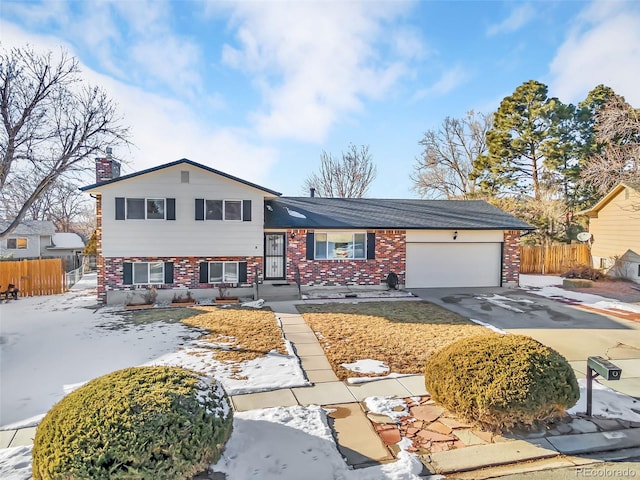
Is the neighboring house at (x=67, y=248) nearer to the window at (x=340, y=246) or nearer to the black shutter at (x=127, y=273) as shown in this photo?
the black shutter at (x=127, y=273)

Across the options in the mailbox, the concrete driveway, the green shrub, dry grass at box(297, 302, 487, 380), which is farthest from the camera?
dry grass at box(297, 302, 487, 380)

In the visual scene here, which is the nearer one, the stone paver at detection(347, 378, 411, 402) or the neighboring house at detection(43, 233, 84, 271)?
the stone paver at detection(347, 378, 411, 402)

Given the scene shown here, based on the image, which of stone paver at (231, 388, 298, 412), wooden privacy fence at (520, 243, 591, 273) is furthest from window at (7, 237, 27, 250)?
wooden privacy fence at (520, 243, 591, 273)

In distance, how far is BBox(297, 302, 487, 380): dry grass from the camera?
25.1ft

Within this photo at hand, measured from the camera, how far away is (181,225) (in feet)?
47.4

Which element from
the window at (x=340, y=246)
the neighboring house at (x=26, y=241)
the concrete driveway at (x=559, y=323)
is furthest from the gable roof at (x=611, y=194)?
the neighboring house at (x=26, y=241)

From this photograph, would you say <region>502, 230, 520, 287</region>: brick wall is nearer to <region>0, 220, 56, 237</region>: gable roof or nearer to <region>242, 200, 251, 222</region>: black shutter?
<region>242, 200, 251, 222</region>: black shutter

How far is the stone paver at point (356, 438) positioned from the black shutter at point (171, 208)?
11.2 metres

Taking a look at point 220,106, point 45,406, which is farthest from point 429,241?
point 45,406

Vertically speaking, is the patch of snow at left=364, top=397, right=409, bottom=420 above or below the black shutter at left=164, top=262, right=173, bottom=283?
below

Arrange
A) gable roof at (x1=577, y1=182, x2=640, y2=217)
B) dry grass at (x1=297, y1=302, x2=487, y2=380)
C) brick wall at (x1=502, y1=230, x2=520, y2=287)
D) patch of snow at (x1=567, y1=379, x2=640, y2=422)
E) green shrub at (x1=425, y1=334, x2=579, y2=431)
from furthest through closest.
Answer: gable roof at (x1=577, y1=182, x2=640, y2=217) < brick wall at (x1=502, y1=230, x2=520, y2=287) < dry grass at (x1=297, y1=302, x2=487, y2=380) < patch of snow at (x1=567, y1=379, x2=640, y2=422) < green shrub at (x1=425, y1=334, x2=579, y2=431)

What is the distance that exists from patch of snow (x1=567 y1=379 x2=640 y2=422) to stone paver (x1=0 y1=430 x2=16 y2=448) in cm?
727

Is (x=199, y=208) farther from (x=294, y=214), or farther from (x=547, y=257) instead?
(x=547, y=257)

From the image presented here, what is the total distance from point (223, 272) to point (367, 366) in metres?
9.26
